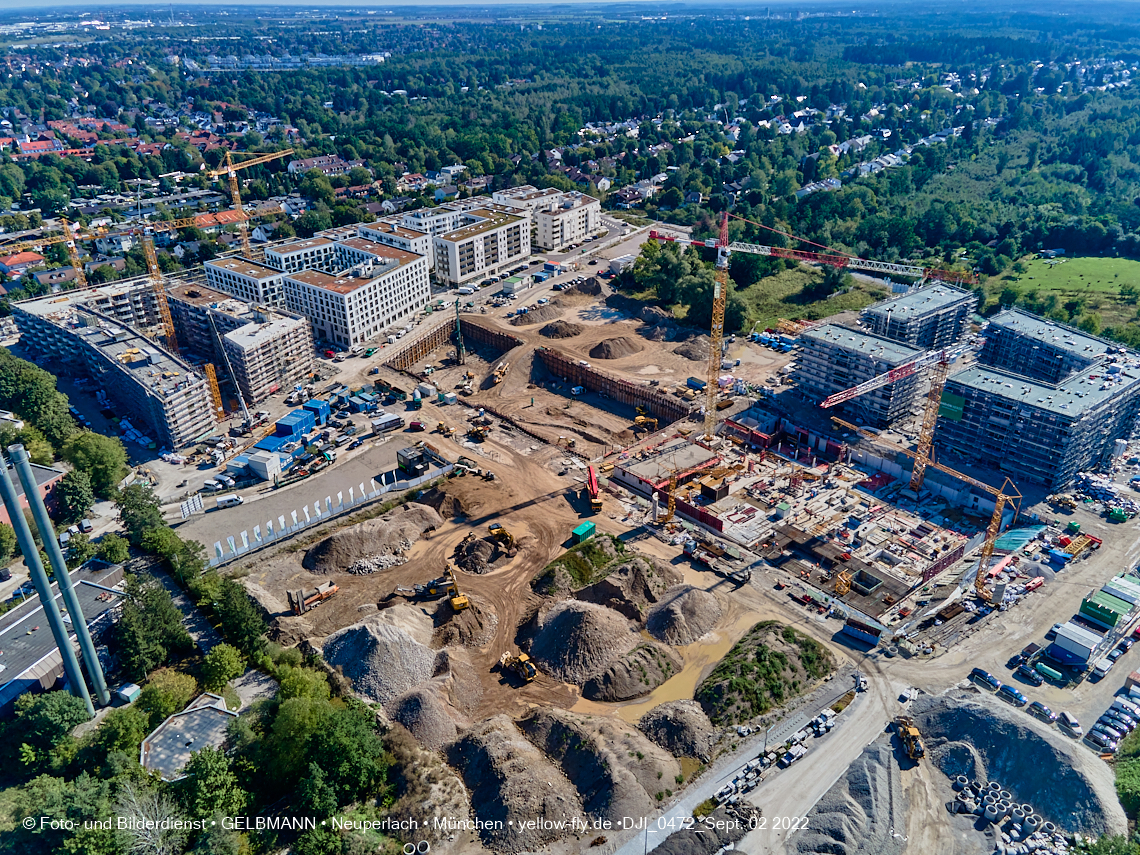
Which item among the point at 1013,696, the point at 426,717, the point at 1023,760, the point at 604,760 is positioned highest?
the point at 604,760

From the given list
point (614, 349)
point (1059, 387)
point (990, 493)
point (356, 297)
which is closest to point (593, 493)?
point (614, 349)

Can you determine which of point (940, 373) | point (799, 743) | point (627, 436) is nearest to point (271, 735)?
point (799, 743)

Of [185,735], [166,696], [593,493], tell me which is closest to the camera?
[185,735]

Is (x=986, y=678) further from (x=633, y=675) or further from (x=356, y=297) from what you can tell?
(x=356, y=297)

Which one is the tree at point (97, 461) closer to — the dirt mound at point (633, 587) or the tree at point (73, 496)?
the tree at point (73, 496)

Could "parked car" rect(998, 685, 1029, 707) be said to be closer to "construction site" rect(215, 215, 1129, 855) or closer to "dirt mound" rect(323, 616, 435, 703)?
"construction site" rect(215, 215, 1129, 855)
